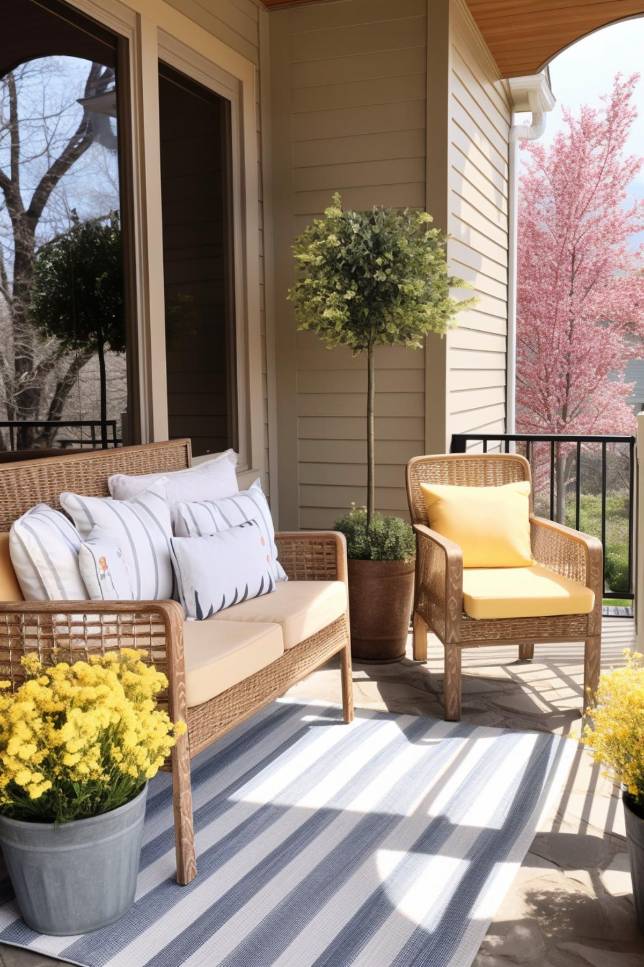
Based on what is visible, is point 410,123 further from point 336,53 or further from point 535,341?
point 535,341

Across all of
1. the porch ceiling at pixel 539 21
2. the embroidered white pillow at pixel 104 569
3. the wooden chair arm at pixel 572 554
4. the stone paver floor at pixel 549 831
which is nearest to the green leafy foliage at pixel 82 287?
the embroidered white pillow at pixel 104 569

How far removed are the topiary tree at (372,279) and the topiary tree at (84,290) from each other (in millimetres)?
773

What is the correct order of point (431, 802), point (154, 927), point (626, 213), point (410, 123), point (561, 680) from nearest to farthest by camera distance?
point (154, 927), point (431, 802), point (561, 680), point (410, 123), point (626, 213)

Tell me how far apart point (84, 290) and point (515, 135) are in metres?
4.34

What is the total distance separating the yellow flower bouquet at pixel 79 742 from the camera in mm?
1850

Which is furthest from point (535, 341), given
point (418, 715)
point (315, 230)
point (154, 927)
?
point (154, 927)

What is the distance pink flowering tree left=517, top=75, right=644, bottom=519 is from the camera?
33.6ft

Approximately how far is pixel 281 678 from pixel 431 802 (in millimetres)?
557

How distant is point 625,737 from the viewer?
6.44 feet

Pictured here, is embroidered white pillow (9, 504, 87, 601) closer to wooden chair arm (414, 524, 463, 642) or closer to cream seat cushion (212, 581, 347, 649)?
cream seat cushion (212, 581, 347, 649)

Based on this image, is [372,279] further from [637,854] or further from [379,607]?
[637,854]

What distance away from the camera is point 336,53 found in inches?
177

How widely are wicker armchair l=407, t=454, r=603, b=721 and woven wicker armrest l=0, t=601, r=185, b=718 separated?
133 centimetres

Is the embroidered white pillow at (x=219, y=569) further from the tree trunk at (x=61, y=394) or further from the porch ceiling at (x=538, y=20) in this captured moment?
the porch ceiling at (x=538, y=20)
